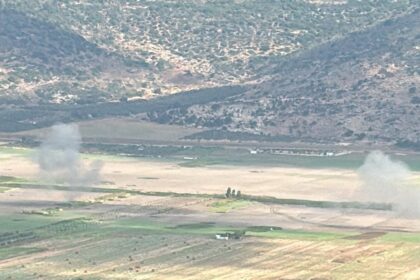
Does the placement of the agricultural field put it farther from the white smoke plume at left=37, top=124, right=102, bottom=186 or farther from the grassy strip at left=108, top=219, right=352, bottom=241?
the white smoke plume at left=37, top=124, right=102, bottom=186

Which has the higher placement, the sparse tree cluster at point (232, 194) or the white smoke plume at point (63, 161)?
the white smoke plume at point (63, 161)

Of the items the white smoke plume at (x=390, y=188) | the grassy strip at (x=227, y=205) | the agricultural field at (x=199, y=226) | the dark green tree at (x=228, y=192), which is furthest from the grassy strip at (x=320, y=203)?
the grassy strip at (x=227, y=205)

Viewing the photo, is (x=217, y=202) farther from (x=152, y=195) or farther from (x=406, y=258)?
(x=406, y=258)

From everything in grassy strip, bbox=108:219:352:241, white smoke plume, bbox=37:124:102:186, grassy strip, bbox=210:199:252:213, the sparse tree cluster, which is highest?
white smoke plume, bbox=37:124:102:186

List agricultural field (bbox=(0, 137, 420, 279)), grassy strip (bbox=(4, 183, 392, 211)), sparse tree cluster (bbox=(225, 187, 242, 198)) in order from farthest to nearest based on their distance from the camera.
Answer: sparse tree cluster (bbox=(225, 187, 242, 198)) < grassy strip (bbox=(4, 183, 392, 211)) < agricultural field (bbox=(0, 137, 420, 279))

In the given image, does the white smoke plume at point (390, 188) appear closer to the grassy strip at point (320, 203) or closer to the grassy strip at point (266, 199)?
the grassy strip at point (320, 203)

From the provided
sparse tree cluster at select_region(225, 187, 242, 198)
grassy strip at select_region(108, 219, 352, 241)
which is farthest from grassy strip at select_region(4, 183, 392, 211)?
grassy strip at select_region(108, 219, 352, 241)

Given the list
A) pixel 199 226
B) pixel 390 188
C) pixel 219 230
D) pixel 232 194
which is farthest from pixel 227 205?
pixel 219 230
